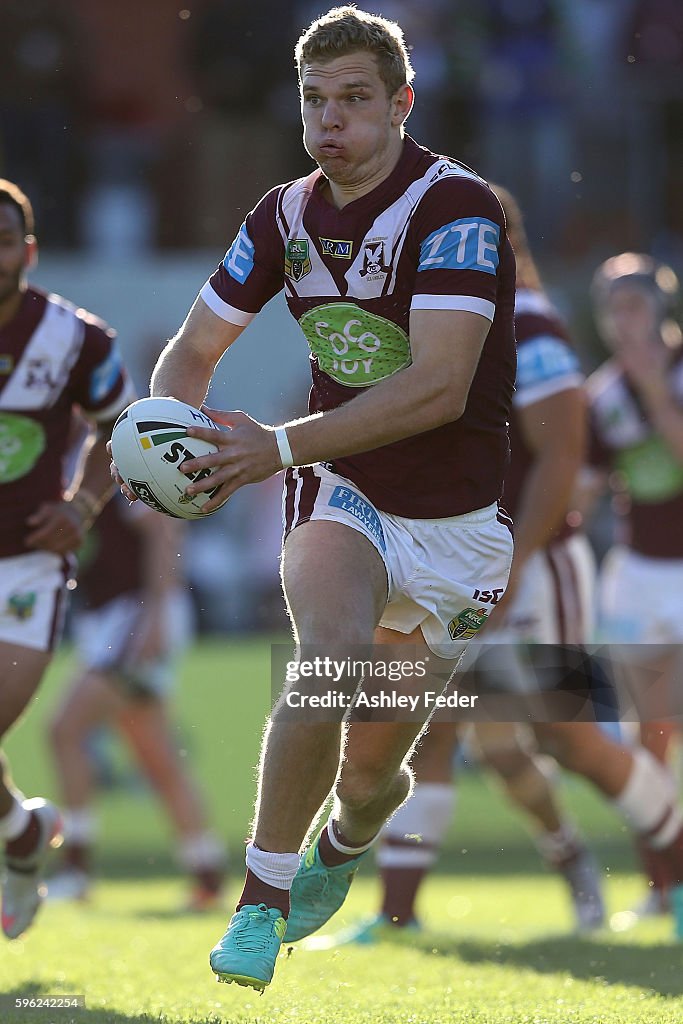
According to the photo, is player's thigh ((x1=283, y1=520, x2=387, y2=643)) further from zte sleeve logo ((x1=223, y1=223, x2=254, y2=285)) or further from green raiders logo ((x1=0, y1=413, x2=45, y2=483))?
green raiders logo ((x1=0, y1=413, x2=45, y2=483))

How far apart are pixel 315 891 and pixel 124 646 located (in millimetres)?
4603

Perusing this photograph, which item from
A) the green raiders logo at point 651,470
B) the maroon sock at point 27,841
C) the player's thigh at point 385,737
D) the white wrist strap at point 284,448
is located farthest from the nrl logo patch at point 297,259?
the green raiders logo at point 651,470

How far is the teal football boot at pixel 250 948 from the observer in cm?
Answer: 405

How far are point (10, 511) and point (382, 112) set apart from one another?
2.15 metres

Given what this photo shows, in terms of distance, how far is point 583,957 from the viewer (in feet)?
19.3

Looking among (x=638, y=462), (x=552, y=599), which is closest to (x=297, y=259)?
Answer: (x=552, y=599)

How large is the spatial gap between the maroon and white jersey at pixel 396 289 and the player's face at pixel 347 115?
109 mm

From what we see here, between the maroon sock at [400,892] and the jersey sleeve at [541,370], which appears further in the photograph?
the maroon sock at [400,892]

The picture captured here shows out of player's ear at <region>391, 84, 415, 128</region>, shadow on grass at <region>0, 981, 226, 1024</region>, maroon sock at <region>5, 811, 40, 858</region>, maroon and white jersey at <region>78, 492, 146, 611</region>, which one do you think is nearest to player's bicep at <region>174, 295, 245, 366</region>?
player's ear at <region>391, 84, 415, 128</region>

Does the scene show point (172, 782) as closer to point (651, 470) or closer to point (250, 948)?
point (651, 470)

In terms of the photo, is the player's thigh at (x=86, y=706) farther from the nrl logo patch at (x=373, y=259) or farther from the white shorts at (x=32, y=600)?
the nrl logo patch at (x=373, y=259)

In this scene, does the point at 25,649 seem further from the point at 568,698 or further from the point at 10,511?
the point at 568,698

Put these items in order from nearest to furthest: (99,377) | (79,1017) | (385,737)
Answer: (79,1017) < (385,737) < (99,377)

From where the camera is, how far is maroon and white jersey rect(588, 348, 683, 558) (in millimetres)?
8141
